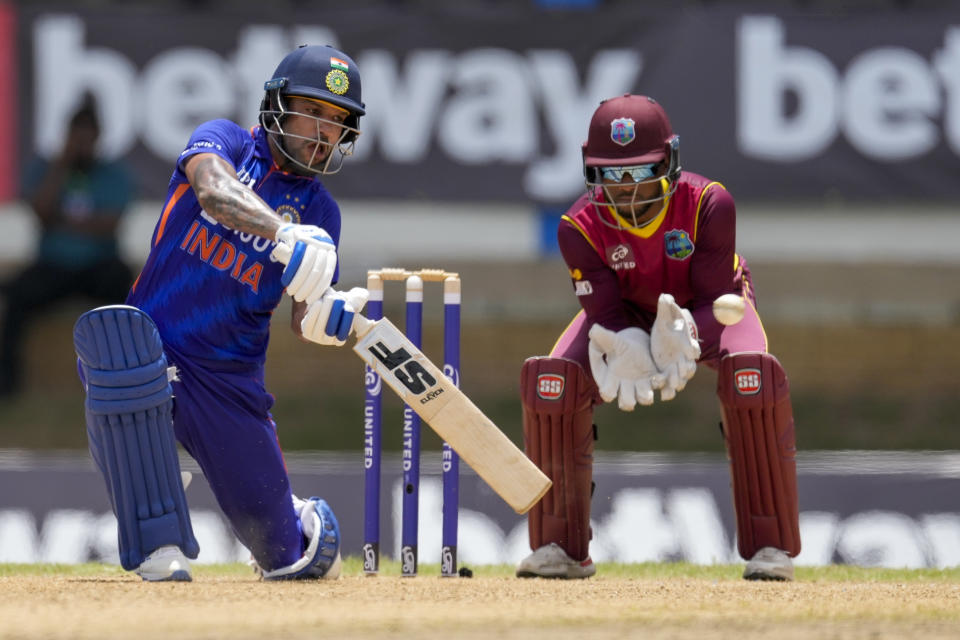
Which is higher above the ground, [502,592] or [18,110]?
[18,110]

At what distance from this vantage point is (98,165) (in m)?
7.91

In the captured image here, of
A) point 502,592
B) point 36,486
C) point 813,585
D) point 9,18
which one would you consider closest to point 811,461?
point 813,585

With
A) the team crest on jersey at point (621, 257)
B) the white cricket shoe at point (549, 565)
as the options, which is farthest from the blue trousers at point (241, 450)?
the team crest on jersey at point (621, 257)

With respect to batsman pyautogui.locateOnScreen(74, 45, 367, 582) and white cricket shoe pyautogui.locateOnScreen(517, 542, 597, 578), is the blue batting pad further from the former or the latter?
white cricket shoe pyautogui.locateOnScreen(517, 542, 597, 578)

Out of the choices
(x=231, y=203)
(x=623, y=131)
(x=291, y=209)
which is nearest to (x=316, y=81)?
(x=291, y=209)

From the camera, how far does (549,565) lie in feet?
14.9

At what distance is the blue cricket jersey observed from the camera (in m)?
4.16

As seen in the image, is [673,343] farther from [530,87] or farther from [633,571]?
[530,87]

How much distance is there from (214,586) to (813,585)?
1674 mm

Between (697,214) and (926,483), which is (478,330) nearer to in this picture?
(926,483)

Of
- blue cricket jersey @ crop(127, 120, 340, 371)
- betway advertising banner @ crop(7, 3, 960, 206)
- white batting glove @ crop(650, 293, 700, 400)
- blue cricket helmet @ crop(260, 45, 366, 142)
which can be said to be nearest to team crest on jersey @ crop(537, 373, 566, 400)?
A: white batting glove @ crop(650, 293, 700, 400)

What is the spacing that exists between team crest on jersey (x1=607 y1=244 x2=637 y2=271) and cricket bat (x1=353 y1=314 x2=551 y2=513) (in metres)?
0.78

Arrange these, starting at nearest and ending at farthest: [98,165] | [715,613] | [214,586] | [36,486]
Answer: [715,613]
[214,586]
[36,486]
[98,165]

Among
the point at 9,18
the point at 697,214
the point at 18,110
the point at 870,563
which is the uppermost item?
the point at 9,18
